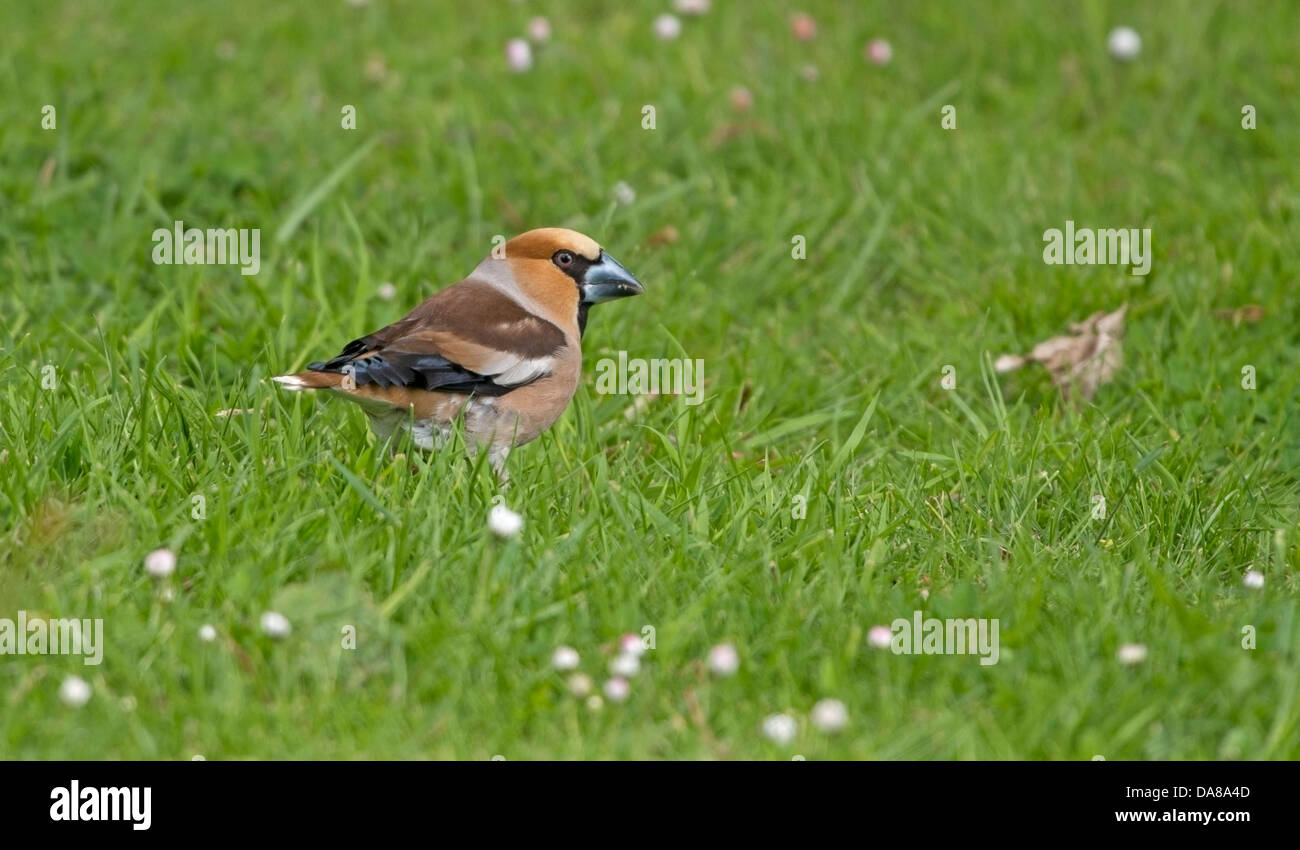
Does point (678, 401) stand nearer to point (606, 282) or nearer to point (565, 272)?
point (606, 282)

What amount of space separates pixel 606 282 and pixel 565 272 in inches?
5.8

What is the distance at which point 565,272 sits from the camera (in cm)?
597

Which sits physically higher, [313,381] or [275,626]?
[313,381]

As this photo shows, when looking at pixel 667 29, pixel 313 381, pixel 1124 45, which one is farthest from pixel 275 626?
pixel 1124 45

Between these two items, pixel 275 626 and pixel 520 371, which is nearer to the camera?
pixel 275 626

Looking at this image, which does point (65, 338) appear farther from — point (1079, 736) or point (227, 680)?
point (1079, 736)

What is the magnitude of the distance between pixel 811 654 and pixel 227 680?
4.87 feet

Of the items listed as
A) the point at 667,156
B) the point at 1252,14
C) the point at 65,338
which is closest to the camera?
the point at 65,338

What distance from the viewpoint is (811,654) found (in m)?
4.44

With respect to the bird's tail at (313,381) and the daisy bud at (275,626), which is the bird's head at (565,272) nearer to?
the bird's tail at (313,381)

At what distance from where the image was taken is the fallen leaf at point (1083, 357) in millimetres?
6566

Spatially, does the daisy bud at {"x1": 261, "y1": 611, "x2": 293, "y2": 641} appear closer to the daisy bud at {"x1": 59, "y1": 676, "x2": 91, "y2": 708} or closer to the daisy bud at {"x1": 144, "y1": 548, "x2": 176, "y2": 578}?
the daisy bud at {"x1": 144, "y1": 548, "x2": 176, "y2": 578}

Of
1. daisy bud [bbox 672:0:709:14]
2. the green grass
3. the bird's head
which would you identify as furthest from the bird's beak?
daisy bud [bbox 672:0:709:14]
